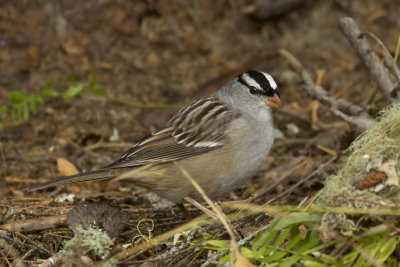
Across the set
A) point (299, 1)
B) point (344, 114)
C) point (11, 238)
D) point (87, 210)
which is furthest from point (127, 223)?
point (299, 1)

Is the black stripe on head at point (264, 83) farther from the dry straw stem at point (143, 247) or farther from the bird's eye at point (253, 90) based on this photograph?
the dry straw stem at point (143, 247)

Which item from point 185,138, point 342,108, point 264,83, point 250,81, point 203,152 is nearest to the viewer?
point 203,152

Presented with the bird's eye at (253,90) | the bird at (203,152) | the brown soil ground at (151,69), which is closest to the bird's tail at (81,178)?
the bird at (203,152)

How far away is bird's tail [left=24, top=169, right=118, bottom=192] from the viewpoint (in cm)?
355

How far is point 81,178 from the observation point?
3.59 meters

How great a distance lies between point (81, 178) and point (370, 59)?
93.0 inches

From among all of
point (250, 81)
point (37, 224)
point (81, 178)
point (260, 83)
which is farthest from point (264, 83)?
point (37, 224)

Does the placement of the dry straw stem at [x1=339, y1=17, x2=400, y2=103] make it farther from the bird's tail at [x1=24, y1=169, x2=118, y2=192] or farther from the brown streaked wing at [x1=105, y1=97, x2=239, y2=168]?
the bird's tail at [x1=24, y1=169, x2=118, y2=192]

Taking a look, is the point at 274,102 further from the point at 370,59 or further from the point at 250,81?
the point at 370,59

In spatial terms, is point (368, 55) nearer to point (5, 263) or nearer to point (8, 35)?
point (5, 263)

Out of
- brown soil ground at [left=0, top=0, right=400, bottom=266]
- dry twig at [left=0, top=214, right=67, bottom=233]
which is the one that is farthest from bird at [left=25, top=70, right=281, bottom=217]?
brown soil ground at [left=0, top=0, right=400, bottom=266]

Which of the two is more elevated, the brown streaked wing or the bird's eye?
the bird's eye

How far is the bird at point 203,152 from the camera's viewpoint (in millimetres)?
3670

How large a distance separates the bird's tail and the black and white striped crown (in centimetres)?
116
